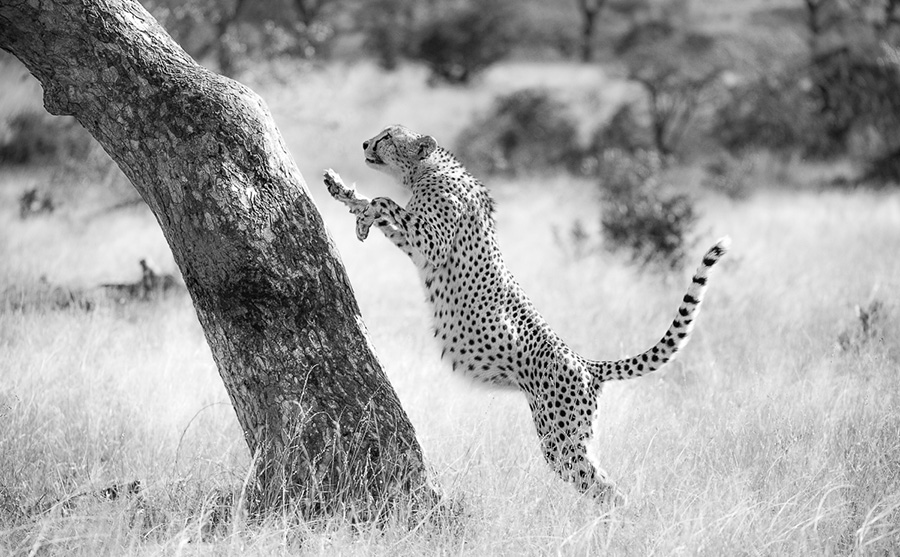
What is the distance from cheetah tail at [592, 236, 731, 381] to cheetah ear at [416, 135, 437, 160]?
1.36 m

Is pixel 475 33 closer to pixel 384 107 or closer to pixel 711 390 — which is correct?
pixel 384 107

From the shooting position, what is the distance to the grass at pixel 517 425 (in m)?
3.19

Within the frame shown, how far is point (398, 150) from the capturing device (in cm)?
465

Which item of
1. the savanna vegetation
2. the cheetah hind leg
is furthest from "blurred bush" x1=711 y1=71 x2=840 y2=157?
the cheetah hind leg

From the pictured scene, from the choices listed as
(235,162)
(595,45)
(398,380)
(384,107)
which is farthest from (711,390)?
(595,45)

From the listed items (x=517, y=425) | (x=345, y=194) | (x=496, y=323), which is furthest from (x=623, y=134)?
(x=345, y=194)

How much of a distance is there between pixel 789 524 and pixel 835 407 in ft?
4.34

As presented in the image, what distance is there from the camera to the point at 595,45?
25.7 m

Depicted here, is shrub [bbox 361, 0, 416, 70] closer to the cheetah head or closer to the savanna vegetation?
the savanna vegetation

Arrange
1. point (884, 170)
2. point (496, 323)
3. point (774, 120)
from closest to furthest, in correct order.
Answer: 1. point (496, 323)
2. point (884, 170)
3. point (774, 120)

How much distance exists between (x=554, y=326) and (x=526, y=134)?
44.6ft

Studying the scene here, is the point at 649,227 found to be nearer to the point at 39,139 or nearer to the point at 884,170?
the point at 884,170

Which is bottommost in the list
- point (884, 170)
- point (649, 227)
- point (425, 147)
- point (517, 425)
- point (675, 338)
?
point (517, 425)

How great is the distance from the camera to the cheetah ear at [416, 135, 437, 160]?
14.9 feet
